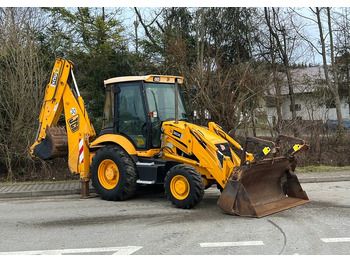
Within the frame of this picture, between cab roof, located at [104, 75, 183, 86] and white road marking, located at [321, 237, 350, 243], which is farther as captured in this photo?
cab roof, located at [104, 75, 183, 86]

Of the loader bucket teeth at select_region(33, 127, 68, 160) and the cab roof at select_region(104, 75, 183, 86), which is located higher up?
the cab roof at select_region(104, 75, 183, 86)

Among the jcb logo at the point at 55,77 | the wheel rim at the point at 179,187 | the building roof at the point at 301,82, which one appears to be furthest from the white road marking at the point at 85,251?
the building roof at the point at 301,82

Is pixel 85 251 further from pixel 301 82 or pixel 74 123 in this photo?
pixel 301 82

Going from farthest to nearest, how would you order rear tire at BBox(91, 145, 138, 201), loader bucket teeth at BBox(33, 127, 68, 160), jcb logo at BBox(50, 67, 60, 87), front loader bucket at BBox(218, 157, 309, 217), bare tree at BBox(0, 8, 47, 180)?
bare tree at BBox(0, 8, 47, 180) → jcb logo at BBox(50, 67, 60, 87) → loader bucket teeth at BBox(33, 127, 68, 160) → rear tire at BBox(91, 145, 138, 201) → front loader bucket at BBox(218, 157, 309, 217)

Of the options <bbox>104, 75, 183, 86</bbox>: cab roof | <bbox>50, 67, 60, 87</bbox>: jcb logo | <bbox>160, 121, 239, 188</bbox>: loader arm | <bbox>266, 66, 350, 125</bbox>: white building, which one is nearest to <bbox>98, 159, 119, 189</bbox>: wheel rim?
<bbox>160, 121, 239, 188</bbox>: loader arm

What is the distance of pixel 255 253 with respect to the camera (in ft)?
15.5

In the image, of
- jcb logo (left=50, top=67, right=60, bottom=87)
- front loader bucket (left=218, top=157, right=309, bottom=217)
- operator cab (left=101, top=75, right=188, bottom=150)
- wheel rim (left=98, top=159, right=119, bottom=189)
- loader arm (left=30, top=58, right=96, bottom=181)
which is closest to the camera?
front loader bucket (left=218, top=157, right=309, bottom=217)

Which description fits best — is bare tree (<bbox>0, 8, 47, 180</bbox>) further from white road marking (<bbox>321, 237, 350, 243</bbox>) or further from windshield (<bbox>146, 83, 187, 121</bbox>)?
white road marking (<bbox>321, 237, 350, 243</bbox>)

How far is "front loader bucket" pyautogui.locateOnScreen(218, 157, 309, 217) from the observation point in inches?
257

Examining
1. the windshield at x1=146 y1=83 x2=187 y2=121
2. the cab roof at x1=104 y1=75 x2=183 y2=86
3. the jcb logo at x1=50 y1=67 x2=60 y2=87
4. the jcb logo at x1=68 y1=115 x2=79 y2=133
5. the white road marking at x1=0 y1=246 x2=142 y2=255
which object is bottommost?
the white road marking at x1=0 y1=246 x2=142 y2=255

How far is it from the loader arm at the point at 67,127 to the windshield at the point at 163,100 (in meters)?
1.77

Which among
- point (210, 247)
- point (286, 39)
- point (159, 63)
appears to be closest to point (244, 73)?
point (159, 63)

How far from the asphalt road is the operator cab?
1463mm

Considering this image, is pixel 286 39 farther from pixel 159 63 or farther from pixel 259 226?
pixel 259 226
